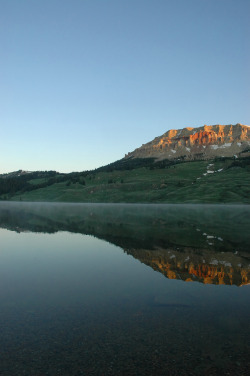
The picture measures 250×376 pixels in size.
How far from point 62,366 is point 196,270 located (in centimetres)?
1517

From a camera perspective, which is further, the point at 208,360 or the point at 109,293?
the point at 109,293

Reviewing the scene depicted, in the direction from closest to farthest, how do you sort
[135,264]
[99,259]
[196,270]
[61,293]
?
[61,293] → [196,270] → [135,264] → [99,259]

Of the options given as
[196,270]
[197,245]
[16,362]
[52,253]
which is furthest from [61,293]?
[197,245]

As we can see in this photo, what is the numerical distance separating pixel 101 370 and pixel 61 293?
8844mm

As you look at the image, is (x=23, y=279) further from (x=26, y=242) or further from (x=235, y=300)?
(x=26, y=242)

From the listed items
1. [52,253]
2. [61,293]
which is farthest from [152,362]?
[52,253]

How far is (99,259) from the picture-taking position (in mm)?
27875

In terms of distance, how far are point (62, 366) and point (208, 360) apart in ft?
16.2

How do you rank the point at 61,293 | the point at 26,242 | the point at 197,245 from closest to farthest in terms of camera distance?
the point at 61,293 → the point at 197,245 → the point at 26,242

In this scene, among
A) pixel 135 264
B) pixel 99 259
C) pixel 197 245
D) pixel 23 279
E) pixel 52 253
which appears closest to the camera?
pixel 23 279

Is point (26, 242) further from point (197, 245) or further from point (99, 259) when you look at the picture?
point (197, 245)

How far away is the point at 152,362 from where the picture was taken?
32.1ft

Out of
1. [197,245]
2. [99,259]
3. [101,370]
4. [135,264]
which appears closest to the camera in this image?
[101,370]

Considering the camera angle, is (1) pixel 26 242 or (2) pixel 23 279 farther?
(1) pixel 26 242
